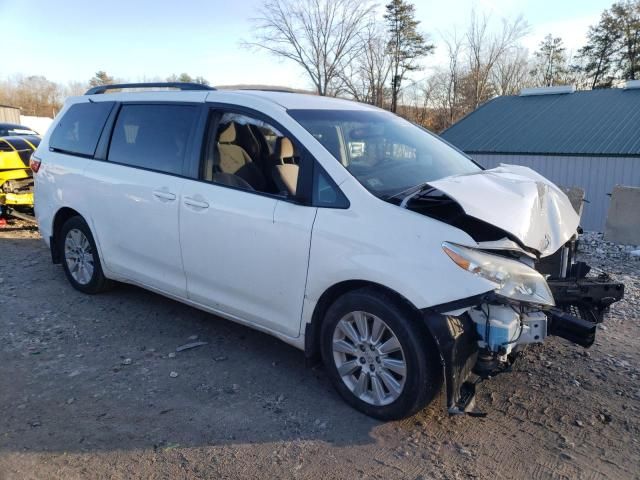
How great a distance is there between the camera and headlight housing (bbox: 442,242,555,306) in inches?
109

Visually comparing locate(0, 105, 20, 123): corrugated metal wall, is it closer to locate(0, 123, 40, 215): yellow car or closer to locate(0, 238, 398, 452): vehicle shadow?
locate(0, 123, 40, 215): yellow car

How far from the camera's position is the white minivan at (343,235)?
9.33 feet

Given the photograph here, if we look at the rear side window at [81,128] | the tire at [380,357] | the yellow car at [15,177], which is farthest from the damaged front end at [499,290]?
the yellow car at [15,177]

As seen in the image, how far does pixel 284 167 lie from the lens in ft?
12.1

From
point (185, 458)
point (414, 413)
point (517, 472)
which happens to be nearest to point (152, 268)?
point (185, 458)

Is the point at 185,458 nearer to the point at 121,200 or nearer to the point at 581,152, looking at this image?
the point at 121,200

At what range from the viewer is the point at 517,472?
2701 millimetres

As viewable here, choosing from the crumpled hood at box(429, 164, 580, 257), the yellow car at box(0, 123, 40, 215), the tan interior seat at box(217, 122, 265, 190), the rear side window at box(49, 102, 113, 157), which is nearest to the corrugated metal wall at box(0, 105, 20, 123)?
the yellow car at box(0, 123, 40, 215)

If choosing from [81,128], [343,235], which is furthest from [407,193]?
[81,128]

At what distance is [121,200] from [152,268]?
65 cm

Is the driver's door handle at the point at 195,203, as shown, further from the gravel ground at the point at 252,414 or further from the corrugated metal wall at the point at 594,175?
the corrugated metal wall at the point at 594,175

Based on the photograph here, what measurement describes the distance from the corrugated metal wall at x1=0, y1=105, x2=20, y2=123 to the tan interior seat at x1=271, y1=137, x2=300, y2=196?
44.2 meters

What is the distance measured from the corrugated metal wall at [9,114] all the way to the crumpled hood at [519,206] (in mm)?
45377

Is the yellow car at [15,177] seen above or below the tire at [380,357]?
above
